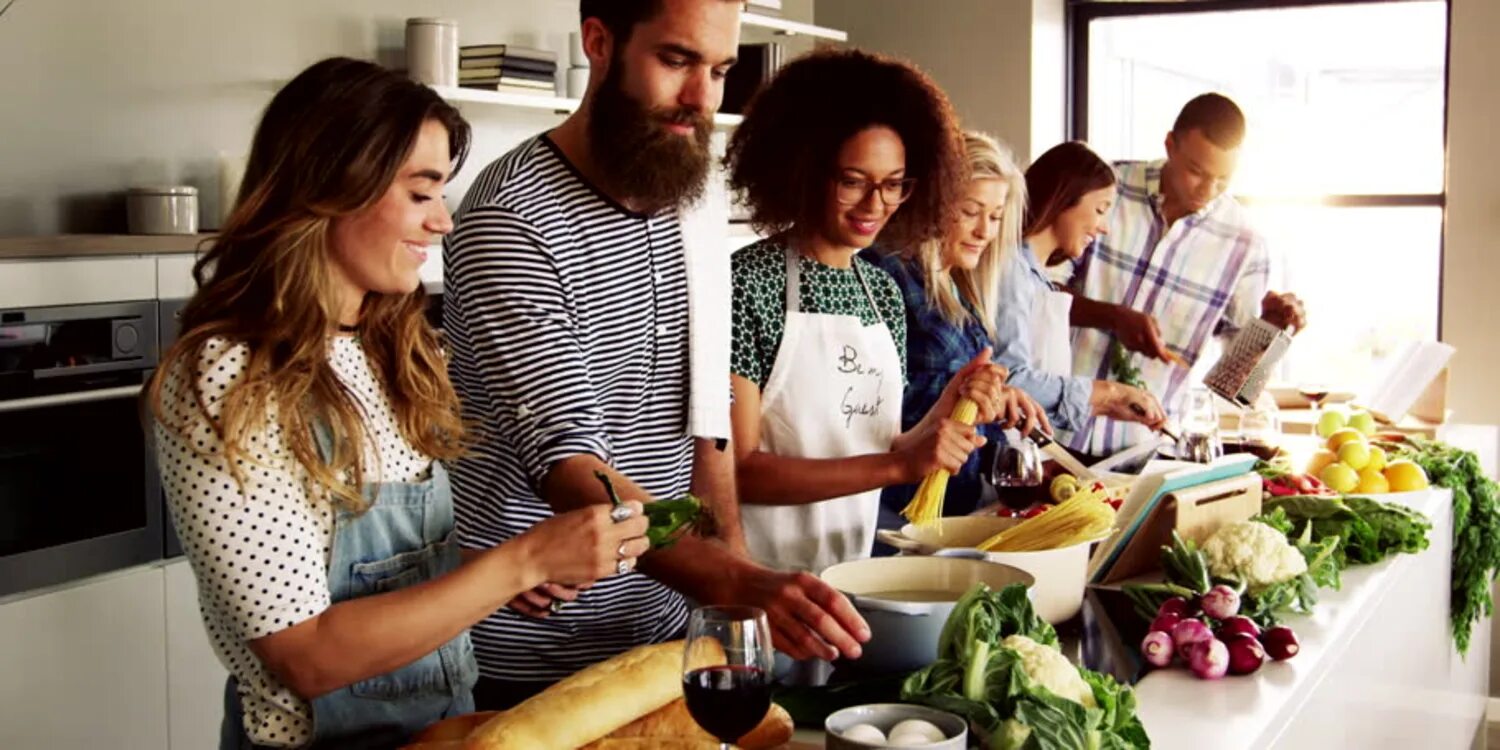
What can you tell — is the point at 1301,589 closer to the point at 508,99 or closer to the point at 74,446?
the point at 74,446

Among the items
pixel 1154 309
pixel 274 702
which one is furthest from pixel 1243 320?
pixel 274 702

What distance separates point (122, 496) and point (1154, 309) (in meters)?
2.78

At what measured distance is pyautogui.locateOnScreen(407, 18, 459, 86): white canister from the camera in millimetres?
4387

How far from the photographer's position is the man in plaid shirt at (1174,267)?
174 inches

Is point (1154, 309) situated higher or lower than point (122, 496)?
higher

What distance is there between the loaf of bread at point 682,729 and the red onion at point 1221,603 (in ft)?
2.52

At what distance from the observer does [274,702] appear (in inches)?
66.1

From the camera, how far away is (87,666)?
3.43 m

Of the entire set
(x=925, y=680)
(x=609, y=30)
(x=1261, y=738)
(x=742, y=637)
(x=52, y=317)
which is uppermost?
(x=609, y=30)

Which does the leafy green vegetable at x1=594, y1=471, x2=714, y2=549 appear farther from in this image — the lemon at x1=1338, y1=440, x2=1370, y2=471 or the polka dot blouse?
the lemon at x1=1338, y1=440, x2=1370, y2=471

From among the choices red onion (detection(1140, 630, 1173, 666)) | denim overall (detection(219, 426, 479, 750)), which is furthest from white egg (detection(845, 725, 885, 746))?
red onion (detection(1140, 630, 1173, 666))

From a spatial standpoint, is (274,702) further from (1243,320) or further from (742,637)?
(1243,320)

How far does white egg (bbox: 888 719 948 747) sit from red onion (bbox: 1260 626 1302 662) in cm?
78

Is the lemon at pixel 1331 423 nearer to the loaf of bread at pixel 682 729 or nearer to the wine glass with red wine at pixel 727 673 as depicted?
the loaf of bread at pixel 682 729
